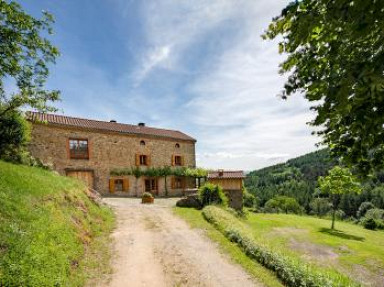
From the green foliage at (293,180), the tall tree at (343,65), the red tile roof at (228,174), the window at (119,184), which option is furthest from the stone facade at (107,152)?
the green foliage at (293,180)

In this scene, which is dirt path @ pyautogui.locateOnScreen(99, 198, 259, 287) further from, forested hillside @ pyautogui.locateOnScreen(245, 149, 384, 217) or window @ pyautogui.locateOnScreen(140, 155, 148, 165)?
window @ pyautogui.locateOnScreen(140, 155, 148, 165)

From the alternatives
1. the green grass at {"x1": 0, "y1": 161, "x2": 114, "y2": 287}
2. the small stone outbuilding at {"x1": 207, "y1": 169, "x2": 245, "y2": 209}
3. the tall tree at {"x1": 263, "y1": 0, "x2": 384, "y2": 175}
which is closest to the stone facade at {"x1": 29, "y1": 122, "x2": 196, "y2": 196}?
the small stone outbuilding at {"x1": 207, "y1": 169, "x2": 245, "y2": 209}

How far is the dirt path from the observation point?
8.46 m

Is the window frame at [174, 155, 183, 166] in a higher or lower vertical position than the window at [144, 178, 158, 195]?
higher

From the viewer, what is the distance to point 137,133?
31000 millimetres

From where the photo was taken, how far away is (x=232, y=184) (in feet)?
96.4

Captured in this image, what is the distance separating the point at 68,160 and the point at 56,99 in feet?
47.1

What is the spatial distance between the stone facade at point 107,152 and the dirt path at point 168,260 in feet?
44.4

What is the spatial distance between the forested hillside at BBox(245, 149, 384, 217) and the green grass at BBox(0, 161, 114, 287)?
7342mm

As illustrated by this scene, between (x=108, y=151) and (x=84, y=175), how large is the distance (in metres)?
3.40

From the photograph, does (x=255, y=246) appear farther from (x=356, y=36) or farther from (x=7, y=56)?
(x=7, y=56)

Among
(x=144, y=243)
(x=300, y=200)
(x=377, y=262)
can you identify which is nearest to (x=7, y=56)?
(x=144, y=243)

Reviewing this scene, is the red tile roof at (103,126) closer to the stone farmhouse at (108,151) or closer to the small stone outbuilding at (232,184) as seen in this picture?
the stone farmhouse at (108,151)

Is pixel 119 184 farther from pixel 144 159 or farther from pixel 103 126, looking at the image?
pixel 103 126
